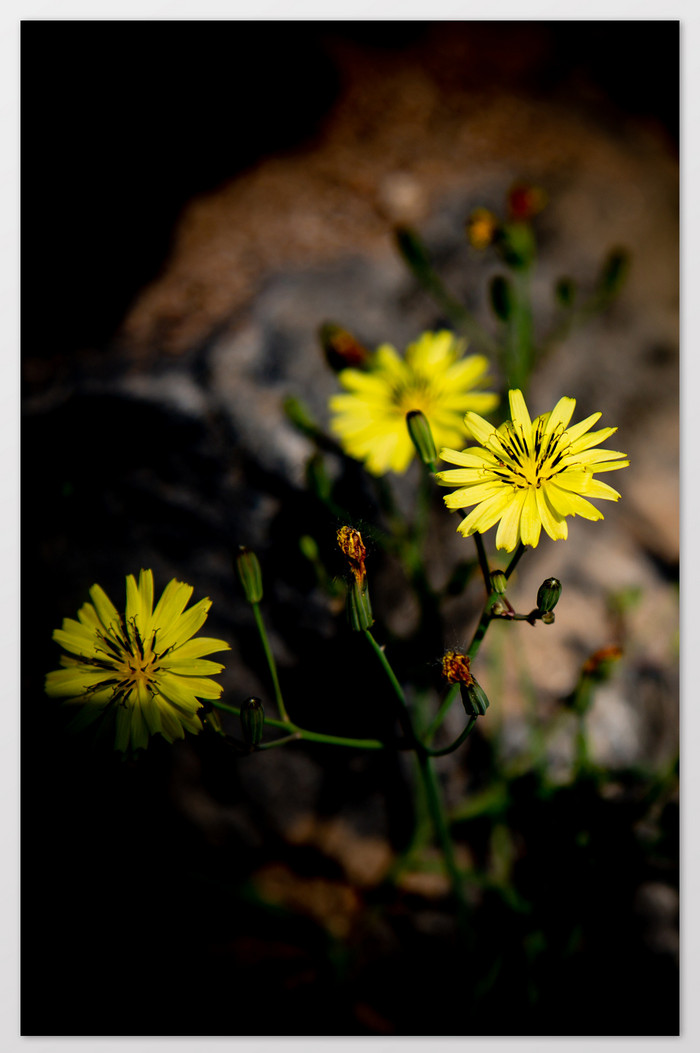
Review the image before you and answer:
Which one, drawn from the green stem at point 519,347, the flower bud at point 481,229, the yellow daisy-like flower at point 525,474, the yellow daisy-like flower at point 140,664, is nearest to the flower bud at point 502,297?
the green stem at point 519,347

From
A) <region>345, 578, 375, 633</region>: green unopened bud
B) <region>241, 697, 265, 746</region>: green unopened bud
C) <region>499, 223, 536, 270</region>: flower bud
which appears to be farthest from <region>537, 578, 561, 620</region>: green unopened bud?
<region>499, 223, 536, 270</region>: flower bud

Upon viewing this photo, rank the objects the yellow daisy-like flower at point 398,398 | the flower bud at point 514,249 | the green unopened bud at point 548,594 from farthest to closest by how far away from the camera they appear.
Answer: the flower bud at point 514,249 → the yellow daisy-like flower at point 398,398 → the green unopened bud at point 548,594

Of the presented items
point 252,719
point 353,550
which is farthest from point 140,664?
point 353,550

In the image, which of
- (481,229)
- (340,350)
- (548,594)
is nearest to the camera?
(548,594)

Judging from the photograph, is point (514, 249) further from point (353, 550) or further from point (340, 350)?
point (353, 550)

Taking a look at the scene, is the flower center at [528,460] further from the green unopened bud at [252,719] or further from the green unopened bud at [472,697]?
the green unopened bud at [252,719]
